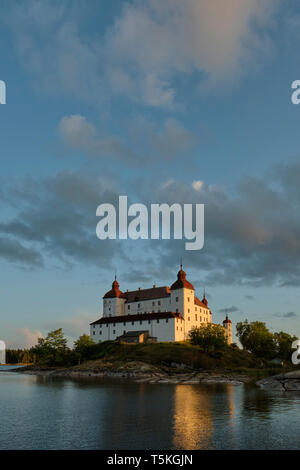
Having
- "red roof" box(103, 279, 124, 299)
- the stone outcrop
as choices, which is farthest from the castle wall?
the stone outcrop

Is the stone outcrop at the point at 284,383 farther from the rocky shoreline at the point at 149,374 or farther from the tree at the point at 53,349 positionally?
the tree at the point at 53,349

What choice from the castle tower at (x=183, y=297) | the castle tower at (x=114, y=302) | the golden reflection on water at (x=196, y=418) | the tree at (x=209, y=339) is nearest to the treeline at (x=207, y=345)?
the tree at (x=209, y=339)

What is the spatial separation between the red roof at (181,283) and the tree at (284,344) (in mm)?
38920

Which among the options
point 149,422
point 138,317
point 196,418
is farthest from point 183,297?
point 149,422

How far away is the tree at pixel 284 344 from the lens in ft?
471

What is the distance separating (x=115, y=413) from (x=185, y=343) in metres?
91.3

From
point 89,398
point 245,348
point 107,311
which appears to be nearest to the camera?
point 89,398

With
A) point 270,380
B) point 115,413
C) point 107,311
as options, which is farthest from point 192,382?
point 107,311

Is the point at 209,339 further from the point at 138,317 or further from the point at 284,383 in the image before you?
the point at 284,383

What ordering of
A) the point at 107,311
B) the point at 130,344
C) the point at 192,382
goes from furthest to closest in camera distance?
the point at 107,311 < the point at 130,344 < the point at 192,382

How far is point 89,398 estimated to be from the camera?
2170 inches

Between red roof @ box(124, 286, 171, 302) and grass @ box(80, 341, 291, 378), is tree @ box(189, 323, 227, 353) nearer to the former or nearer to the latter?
grass @ box(80, 341, 291, 378)

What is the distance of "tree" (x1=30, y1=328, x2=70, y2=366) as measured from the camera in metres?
132
